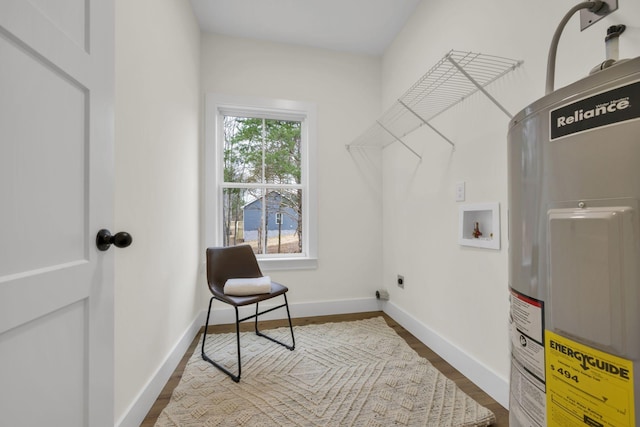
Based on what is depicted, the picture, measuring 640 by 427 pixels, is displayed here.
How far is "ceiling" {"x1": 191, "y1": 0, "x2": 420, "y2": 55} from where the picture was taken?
2084 mm

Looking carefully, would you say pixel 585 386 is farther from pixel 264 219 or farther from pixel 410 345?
pixel 264 219

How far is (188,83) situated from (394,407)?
240cm

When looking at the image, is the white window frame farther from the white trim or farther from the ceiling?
the white trim

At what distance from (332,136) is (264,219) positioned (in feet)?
3.33

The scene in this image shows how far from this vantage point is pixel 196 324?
2.18 meters

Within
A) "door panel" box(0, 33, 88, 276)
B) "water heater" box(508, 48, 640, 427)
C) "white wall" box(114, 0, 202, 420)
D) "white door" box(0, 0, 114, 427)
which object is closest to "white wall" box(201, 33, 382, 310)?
"white wall" box(114, 0, 202, 420)

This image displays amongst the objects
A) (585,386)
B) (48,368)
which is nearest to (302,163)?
(48,368)

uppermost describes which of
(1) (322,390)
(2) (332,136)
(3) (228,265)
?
(2) (332,136)

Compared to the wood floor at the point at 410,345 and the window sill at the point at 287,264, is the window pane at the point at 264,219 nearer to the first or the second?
the window sill at the point at 287,264

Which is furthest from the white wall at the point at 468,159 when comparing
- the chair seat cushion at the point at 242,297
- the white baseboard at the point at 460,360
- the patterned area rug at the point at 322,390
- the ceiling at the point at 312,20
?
the chair seat cushion at the point at 242,297

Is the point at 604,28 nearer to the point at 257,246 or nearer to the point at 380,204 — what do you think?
the point at 380,204

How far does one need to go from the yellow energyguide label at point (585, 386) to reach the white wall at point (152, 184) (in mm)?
1357

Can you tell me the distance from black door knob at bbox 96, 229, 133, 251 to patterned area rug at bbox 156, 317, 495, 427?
0.97 metres

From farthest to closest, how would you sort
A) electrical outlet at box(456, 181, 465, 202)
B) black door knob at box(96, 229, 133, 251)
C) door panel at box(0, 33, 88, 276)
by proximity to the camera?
electrical outlet at box(456, 181, 465, 202)
black door knob at box(96, 229, 133, 251)
door panel at box(0, 33, 88, 276)
